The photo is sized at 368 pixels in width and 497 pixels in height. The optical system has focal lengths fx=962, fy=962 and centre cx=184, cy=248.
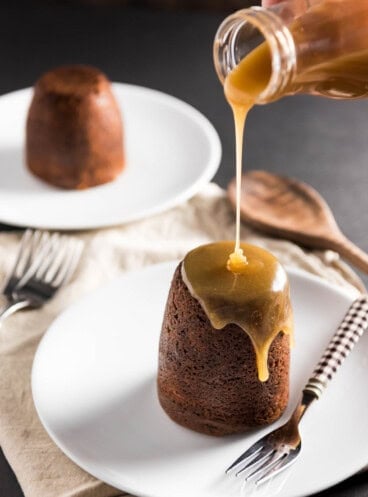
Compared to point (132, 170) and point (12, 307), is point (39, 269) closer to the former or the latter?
point (12, 307)

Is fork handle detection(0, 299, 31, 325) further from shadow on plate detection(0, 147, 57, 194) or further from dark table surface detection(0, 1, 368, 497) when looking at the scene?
dark table surface detection(0, 1, 368, 497)

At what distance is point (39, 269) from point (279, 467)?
639mm

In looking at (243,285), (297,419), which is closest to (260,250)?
(243,285)

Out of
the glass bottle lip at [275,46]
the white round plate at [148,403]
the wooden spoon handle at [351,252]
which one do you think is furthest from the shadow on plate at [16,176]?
the glass bottle lip at [275,46]

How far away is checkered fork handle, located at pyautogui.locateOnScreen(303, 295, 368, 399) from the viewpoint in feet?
4.30

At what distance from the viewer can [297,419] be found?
1.26 metres

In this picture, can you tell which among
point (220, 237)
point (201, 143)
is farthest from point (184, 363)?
point (201, 143)

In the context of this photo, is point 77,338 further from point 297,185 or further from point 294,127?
point 294,127

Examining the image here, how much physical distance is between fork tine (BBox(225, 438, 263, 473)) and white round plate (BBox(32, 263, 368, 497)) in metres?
0.01

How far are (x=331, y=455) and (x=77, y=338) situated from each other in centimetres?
42

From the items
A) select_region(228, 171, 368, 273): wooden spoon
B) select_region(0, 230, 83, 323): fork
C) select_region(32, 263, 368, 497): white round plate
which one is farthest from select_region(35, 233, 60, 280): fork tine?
select_region(228, 171, 368, 273): wooden spoon

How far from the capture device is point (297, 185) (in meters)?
1.86

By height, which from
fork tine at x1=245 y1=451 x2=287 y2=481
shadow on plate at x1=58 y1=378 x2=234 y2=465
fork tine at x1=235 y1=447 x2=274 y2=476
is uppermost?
fork tine at x1=245 y1=451 x2=287 y2=481

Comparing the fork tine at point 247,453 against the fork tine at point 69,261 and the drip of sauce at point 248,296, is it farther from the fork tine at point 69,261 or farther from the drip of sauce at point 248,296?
the fork tine at point 69,261
